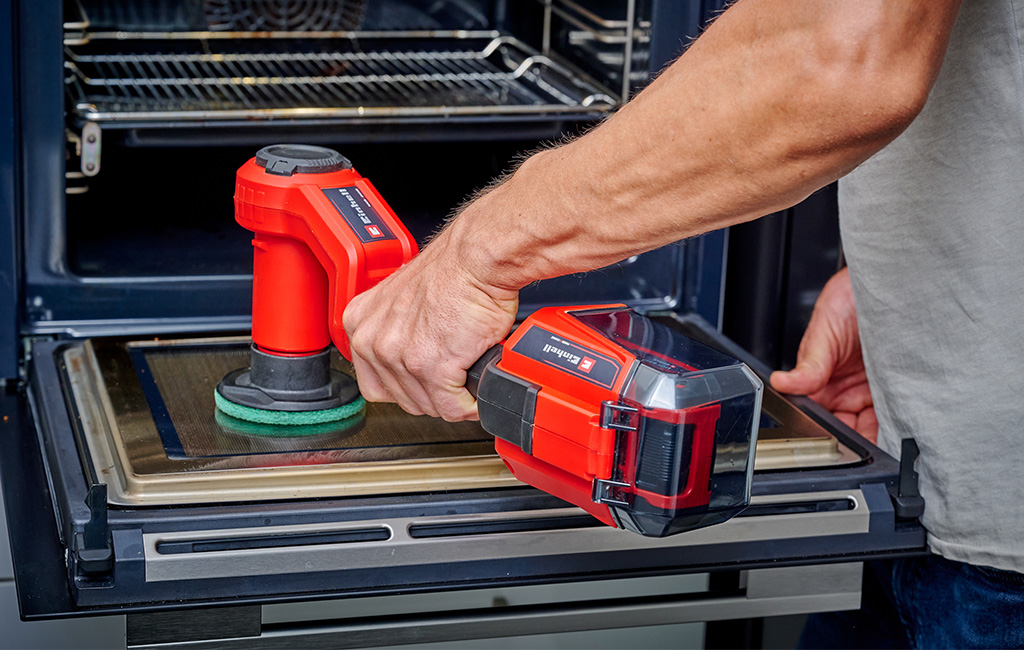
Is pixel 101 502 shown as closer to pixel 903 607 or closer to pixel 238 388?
pixel 238 388

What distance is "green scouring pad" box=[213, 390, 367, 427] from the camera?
1092 mm

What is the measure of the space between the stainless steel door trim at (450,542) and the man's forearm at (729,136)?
229 mm

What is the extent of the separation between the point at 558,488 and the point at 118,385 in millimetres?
518

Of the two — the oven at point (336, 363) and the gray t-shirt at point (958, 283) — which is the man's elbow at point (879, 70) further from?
the oven at point (336, 363)

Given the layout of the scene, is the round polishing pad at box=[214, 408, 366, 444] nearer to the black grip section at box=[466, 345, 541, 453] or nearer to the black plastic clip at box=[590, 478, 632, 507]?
the black grip section at box=[466, 345, 541, 453]

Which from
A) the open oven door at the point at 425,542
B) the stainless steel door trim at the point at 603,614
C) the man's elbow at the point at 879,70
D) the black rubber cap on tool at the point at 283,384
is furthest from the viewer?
the black rubber cap on tool at the point at 283,384

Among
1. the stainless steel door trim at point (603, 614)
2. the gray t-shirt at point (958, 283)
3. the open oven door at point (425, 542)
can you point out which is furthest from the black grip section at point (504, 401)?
the gray t-shirt at point (958, 283)

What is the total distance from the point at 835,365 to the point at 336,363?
1.84ft

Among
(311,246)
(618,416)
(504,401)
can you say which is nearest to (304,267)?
(311,246)

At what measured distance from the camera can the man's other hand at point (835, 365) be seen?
1251 millimetres

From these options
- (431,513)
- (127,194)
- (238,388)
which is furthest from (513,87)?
(431,513)

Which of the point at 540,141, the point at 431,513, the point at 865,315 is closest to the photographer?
the point at 431,513

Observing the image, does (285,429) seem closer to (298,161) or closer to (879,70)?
(298,161)

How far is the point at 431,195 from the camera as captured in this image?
1600 millimetres
